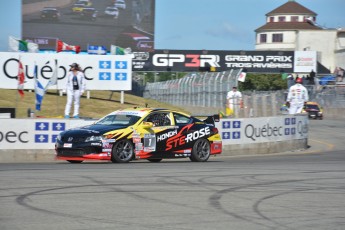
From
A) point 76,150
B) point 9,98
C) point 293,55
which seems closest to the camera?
point 76,150

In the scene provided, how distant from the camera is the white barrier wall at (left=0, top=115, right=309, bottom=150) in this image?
64.1 ft

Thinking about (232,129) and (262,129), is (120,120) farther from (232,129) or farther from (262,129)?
(262,129)

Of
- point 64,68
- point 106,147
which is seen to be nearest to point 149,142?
point 106,147

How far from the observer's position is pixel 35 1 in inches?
2092

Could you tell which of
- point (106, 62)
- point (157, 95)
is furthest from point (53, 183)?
point (157, 95)

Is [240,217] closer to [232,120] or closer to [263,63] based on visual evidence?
[232,120]

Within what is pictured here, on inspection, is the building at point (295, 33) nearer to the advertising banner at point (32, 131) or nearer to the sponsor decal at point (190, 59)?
the sponsor decal at point (190, 59)

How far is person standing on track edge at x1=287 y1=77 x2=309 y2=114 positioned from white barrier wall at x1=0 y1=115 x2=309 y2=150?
16.2 inches

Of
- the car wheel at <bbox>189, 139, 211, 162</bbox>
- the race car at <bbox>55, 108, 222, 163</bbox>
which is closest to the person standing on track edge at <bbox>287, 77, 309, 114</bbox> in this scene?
the race car at <bbox>55, 108, 222, 163</bbox>

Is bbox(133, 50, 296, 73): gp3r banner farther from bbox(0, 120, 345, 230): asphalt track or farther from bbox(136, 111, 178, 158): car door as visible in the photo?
bbox(0, 120, 345, 230): asphalt track

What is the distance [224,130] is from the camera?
22.4 meters

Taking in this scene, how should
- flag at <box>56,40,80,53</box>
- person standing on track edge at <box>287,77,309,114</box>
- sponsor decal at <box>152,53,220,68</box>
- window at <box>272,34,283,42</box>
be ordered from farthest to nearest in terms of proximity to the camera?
window at <box>272,34,283,42</box> < sponsor decal at <box>152,53,220,68</box> < flag at <box>56,40,80,53</box> < person standing on track edge at <box>287,77,309,114</box>

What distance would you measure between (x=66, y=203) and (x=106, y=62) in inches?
916

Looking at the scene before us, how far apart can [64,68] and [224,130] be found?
36.6ft
